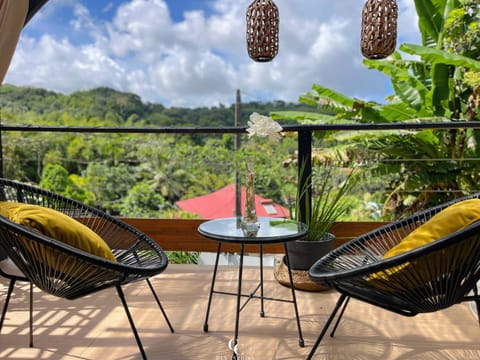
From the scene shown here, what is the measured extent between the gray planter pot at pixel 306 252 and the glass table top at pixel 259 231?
41 cm

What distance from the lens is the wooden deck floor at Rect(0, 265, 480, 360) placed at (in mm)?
1730

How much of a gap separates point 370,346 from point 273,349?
401mm

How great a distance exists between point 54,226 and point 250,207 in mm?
807

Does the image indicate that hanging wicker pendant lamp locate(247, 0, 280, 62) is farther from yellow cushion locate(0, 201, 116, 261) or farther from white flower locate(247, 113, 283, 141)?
yellow cushion locate(0, 201, 116, 261)

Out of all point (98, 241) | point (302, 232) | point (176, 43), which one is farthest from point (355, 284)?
point (176, 43)

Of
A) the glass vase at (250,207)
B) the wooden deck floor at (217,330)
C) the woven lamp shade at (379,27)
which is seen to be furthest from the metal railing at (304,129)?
the wooden deck floor at (217,330)

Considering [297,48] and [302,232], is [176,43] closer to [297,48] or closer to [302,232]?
[297,48]

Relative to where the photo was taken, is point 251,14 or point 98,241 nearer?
point 98,241

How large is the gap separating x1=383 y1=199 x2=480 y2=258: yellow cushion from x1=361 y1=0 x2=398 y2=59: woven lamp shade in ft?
4.29

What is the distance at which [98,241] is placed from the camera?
160 centimetres

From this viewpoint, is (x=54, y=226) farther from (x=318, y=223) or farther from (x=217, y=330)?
(x=318, y=223)

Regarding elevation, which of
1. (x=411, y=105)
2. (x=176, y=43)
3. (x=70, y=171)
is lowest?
(x=70, y=171)

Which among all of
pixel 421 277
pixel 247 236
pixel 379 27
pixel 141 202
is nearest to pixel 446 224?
pixel 421 277

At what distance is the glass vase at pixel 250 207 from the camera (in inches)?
74.7
